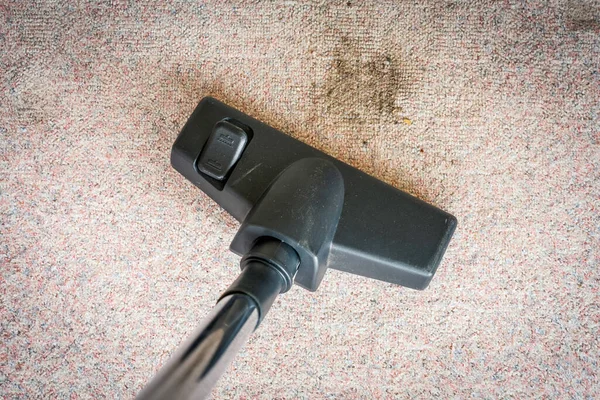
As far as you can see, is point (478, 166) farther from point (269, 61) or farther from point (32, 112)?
point (32, 112)

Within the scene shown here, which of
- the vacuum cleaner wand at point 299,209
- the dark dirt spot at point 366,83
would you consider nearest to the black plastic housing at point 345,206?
the vacuum cleaner wand at point 299,209

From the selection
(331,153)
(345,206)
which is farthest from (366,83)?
(345,206)

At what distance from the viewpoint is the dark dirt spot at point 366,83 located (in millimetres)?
781

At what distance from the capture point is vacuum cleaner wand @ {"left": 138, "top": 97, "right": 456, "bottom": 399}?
23.2 inches

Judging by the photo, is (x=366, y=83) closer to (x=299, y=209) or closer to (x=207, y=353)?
(x=299, y=209)

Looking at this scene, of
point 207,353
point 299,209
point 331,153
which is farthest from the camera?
point 331,153

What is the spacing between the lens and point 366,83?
31.0 inches

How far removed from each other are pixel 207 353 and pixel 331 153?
0.42 metres

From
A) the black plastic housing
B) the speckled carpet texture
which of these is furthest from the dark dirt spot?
the black plastic housing

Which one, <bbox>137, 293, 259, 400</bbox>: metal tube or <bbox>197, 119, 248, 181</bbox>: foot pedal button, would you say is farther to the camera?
<bbox>197, 119, 248, 181</bbox>: foot pedal button

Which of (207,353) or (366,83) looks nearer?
(207,353)

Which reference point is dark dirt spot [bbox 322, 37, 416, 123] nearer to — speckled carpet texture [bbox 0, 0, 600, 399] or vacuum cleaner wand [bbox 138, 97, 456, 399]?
speckled carpet texture [bbox 0, 0, 600, 399]

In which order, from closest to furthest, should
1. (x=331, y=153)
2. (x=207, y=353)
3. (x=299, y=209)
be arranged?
(x=207, y=353) → (x=299, y=209) → (x=331, y=153)

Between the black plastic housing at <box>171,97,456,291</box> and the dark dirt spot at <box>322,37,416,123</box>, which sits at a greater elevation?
the dark dirt spot at <box>322,37,416,123</box>
